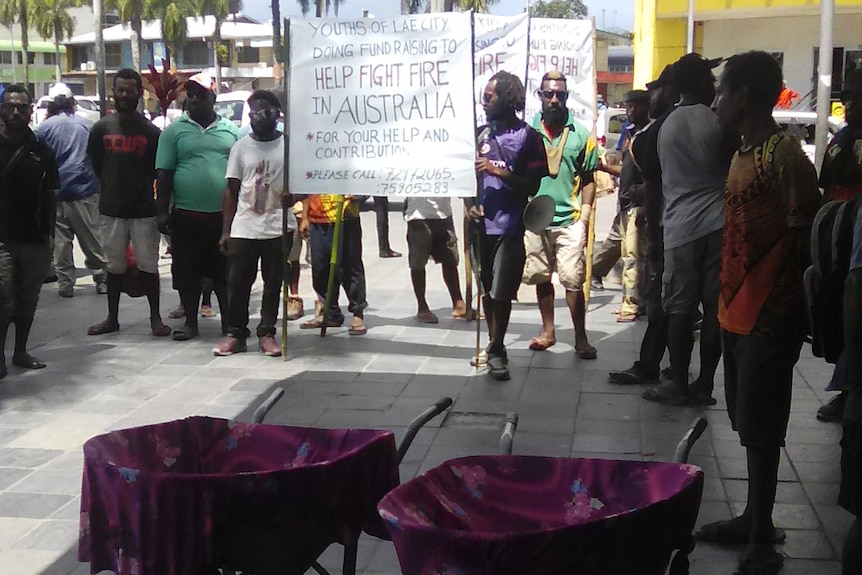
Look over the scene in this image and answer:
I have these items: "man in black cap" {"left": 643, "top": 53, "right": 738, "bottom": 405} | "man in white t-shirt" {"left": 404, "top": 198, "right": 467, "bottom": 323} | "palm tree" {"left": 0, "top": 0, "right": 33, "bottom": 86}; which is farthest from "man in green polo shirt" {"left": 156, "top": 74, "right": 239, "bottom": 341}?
"palm tree" {"left": 0, "top": 0, "right": 33, "bottom": 86}

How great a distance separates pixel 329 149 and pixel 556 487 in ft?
16.1

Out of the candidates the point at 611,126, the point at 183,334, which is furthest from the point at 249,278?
the point at 611,126

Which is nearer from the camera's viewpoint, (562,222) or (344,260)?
(562,222)

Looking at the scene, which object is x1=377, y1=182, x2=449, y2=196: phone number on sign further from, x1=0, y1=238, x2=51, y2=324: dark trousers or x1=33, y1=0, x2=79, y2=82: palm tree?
x1=33, y1=0, x2=79, y2=82: palm tree

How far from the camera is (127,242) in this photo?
8.42 m

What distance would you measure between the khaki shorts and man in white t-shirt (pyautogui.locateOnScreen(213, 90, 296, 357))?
1.78m

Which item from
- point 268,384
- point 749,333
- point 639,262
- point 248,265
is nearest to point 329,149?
point 248,265

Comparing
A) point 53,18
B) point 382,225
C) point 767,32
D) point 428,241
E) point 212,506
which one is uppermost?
point 53,18

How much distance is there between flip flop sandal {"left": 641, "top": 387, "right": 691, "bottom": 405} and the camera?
6.39m

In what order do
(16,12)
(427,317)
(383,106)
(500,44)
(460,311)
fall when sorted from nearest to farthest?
(383,106) < (500,44) < (427,317) < (460,311) < (16,12)

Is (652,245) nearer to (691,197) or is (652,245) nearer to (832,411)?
(691,197)

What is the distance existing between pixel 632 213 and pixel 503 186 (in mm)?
2229

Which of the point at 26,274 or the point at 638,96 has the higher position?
the point at 638,96

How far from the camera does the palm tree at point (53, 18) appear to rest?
7244 centimetres
